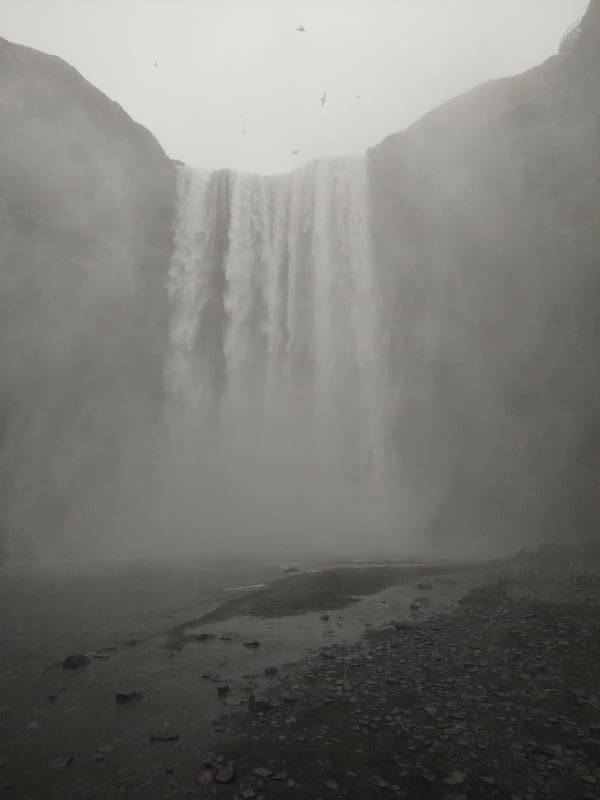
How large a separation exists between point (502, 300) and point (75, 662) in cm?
2386

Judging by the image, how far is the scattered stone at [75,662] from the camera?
678 cm

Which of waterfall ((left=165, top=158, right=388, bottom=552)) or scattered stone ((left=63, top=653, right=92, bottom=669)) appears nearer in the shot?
scattered stone ((left=63, top=653, right=92, bottom=669))

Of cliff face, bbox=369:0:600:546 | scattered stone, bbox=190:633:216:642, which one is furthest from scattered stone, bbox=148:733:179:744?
cliff face, bbox=369:0:600:546

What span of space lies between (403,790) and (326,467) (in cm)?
2658

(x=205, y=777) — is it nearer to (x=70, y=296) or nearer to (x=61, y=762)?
(x=61, y=762)

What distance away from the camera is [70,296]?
25156 millimetres

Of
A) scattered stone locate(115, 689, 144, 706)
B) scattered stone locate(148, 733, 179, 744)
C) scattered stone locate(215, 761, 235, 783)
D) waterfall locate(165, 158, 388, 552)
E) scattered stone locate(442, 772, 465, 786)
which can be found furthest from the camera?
waterfall locate(165, 158, 388, 552)

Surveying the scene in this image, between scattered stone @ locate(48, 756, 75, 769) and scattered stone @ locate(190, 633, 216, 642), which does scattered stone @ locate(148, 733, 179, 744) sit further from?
scattered stone @ locate(190, 633, 216, 642)

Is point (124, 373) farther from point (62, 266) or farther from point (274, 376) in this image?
point (274, 376)

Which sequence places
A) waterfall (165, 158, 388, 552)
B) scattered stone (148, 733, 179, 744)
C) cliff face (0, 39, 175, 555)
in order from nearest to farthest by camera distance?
1. scattered stone (148, 733, 179, 744)
2. cliff face (0, 39, 175, 555)
3. waterfall (165, 158, 388, 552)

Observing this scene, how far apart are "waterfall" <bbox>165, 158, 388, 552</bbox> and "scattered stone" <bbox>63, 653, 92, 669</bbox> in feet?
74.3

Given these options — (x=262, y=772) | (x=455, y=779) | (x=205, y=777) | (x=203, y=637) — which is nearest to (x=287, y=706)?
(x=262, y=772)

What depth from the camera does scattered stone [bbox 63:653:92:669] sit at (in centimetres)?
678

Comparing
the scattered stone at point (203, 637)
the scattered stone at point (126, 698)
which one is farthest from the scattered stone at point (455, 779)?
the scattered stone at point (203, 637)
